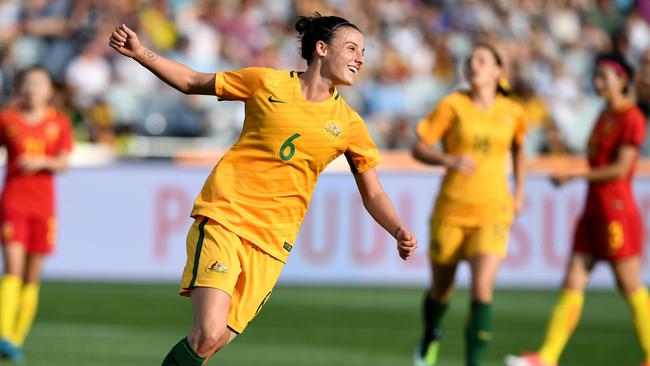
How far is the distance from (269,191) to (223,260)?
1.62 feet

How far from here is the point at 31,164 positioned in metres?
11.3

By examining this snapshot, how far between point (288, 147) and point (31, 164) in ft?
15.7

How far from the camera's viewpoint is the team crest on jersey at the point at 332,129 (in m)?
7.16

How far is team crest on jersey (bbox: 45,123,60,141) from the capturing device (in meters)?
11.6

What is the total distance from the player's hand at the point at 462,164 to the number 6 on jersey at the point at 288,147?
3.17 metres

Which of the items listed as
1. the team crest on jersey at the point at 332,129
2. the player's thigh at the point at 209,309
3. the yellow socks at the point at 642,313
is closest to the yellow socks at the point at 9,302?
the player's thigh at the point at 209,309

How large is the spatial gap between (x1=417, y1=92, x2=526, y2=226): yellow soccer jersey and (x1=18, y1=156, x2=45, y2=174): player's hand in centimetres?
332

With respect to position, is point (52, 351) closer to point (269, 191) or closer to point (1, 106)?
point (269, 191)

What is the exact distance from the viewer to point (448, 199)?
1041 cm

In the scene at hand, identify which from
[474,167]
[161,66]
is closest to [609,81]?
[474,167]

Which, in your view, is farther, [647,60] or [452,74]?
[452,74]

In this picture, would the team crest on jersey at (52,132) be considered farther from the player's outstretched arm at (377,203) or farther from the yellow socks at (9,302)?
the player's outstretched arm at (377,203)

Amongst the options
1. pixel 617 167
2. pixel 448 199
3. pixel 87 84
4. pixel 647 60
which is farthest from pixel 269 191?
pixel 647 60

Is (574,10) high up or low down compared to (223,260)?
up
